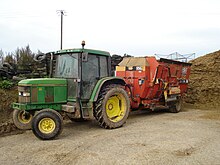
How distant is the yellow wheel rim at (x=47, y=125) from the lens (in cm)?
580

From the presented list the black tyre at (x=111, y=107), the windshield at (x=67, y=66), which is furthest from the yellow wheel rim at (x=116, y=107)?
the windshield at (x=67, y=66)

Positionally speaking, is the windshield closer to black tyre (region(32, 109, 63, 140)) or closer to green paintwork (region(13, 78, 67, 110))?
green paintwork (region(13, 78, 67, 110))

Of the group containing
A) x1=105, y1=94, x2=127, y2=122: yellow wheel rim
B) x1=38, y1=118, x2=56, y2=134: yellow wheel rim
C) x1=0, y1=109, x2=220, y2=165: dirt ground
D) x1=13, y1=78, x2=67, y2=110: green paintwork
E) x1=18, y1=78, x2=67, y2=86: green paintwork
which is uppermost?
x1=18, y1=78, x2=67, y2=86: green paintwork

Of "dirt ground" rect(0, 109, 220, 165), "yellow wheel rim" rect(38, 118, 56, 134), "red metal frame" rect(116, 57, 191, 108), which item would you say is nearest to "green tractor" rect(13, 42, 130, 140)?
"yellow wheel rim" rect(38, 118, 56, 134)

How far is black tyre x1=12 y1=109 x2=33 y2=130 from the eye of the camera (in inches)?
257

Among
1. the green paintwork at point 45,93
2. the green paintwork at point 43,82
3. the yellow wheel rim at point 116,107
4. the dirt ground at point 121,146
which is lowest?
the dirt ground at point 121,146

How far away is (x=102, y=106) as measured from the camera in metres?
6.71

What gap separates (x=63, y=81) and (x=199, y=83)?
325 inches

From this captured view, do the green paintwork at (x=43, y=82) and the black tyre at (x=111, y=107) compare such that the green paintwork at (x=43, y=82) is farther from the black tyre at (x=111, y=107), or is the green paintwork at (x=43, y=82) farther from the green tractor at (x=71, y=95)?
the black tyre at (x=111, y=107)

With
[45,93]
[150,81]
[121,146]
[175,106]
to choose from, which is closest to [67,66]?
[45,93]

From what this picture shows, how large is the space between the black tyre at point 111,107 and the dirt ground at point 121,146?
0.76 ft

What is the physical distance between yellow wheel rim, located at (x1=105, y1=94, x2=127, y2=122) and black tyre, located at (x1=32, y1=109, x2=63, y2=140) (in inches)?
71.6

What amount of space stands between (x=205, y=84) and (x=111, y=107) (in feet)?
22.6

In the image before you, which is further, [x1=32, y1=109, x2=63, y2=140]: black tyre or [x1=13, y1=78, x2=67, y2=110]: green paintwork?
[x1=13, y1=78, x2=67, y2=110]: green paintwork
